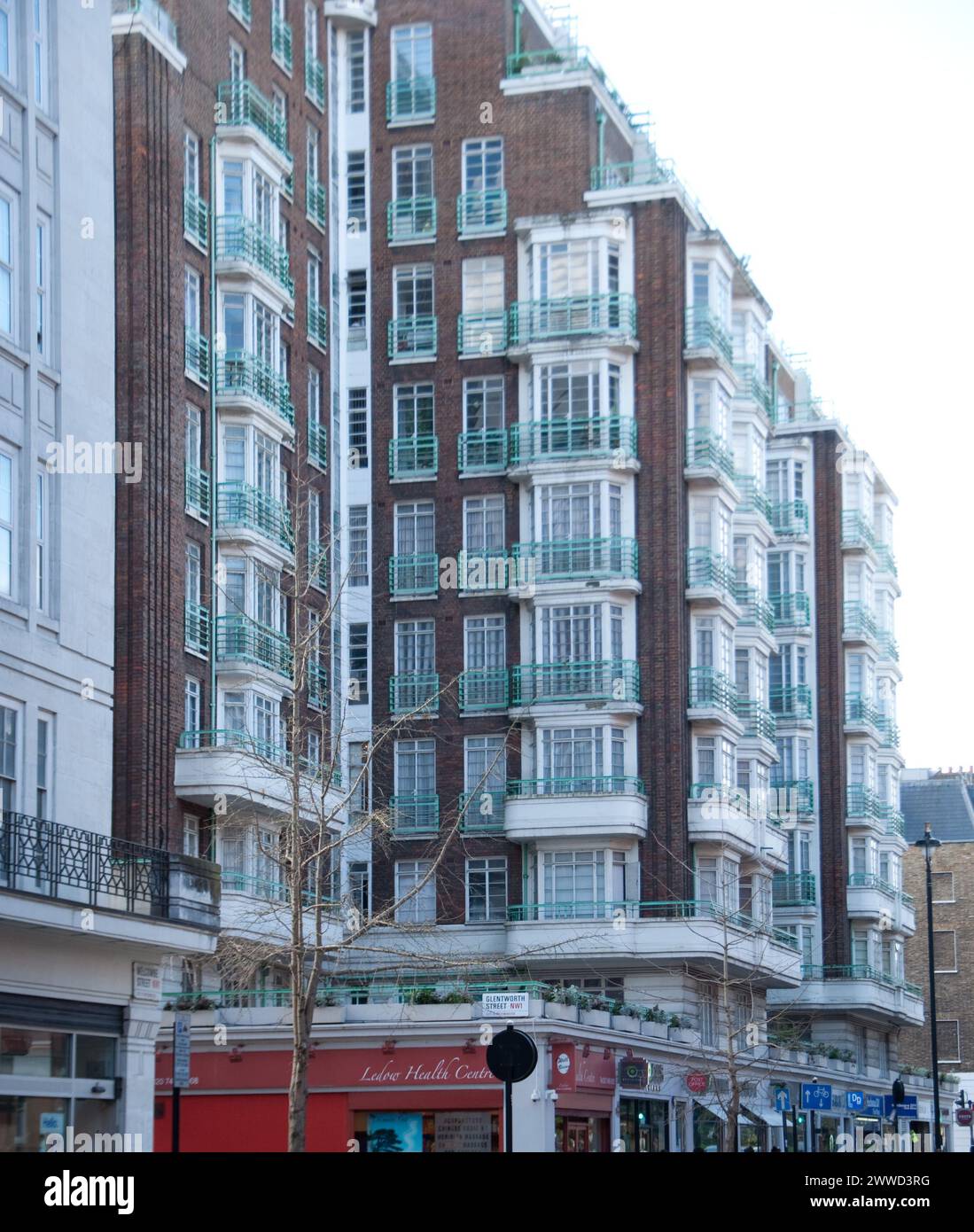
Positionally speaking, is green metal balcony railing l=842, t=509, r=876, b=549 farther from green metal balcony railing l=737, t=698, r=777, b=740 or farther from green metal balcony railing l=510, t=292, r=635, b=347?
green metal balcony railing l=510, t=292, r=635, b=347

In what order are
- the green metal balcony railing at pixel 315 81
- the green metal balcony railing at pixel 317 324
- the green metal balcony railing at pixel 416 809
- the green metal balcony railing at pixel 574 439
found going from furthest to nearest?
the green metal balcony railing at pixel 416 809 → the green metal balcony railing at pixel 574 439 → the green metal balcony railing at pixel 315 81 → the green metal balcony railing at pixel 317 324

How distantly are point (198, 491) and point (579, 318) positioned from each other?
52.2ft

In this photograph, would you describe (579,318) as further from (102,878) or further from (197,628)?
(102,878)

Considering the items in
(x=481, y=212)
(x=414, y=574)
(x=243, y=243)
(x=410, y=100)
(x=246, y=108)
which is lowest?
(x=414, y=574)

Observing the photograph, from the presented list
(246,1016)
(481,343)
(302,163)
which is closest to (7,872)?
(246,1016)

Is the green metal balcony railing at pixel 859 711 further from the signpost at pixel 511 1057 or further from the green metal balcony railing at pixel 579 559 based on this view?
the signpost at pixel 511 1057

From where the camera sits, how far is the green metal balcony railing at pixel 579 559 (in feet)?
192

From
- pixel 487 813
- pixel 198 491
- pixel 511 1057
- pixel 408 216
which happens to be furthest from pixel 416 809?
pixel 511 1057

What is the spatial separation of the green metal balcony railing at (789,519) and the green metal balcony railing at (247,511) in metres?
28.3

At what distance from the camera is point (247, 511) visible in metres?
49.7

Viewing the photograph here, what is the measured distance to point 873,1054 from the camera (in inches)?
3159

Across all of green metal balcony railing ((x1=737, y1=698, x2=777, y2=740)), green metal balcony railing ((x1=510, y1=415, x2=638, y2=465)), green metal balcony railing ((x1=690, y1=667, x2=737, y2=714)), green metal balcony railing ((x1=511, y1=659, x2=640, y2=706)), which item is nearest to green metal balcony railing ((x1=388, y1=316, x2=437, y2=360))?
green metal balcony railing ((x1=510, y1=415, x2=638, y2=465))

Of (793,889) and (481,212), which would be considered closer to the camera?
(481,212)

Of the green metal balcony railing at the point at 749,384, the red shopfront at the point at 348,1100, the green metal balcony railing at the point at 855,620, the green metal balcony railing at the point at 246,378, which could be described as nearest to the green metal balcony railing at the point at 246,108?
the green metal balcony railing at the point at 246,378
